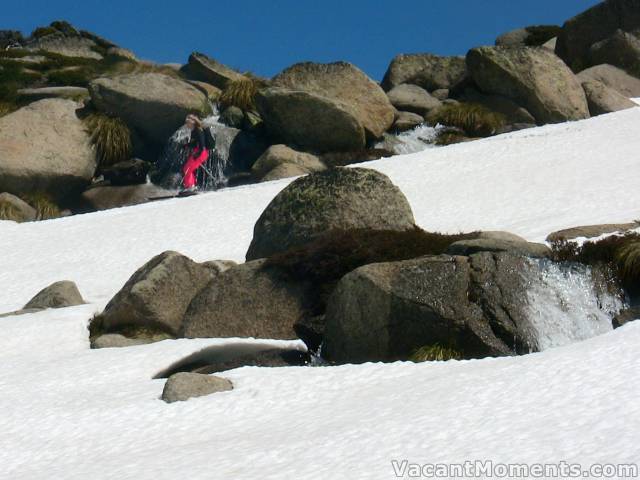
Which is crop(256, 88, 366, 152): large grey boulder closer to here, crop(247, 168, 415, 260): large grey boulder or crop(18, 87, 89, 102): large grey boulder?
crop(18, 87, 89, 102): large grey boulder

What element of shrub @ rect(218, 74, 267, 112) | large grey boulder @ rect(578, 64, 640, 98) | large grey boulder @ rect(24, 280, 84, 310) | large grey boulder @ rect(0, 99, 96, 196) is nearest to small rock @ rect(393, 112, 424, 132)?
shrub @ rect(218, 74, 267, 112)

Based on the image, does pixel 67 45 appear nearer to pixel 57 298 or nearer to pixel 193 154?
pixel 193 154

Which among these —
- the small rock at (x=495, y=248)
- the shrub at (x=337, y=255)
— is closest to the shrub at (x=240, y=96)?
the shrub at (x=337, y=255)

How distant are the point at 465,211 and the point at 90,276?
750cm

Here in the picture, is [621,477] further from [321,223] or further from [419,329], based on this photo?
[321,223]

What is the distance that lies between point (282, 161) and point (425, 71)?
1187cm

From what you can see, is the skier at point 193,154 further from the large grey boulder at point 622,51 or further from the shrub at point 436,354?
the shrub at point 436,354

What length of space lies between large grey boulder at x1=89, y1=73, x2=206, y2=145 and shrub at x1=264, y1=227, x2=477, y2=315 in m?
20.5

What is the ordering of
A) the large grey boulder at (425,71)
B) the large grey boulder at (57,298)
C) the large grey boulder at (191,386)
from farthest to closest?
the large grey boulder at (425,71), the large grey boulder at (57,298), the large grey boulder at (191,386)

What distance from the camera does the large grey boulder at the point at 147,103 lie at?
34.3m

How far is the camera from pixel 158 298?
49.5 feet

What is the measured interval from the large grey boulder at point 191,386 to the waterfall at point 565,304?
3.51 m

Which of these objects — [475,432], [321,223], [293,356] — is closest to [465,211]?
[321,223]

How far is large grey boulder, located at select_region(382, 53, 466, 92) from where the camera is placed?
40.2 m
